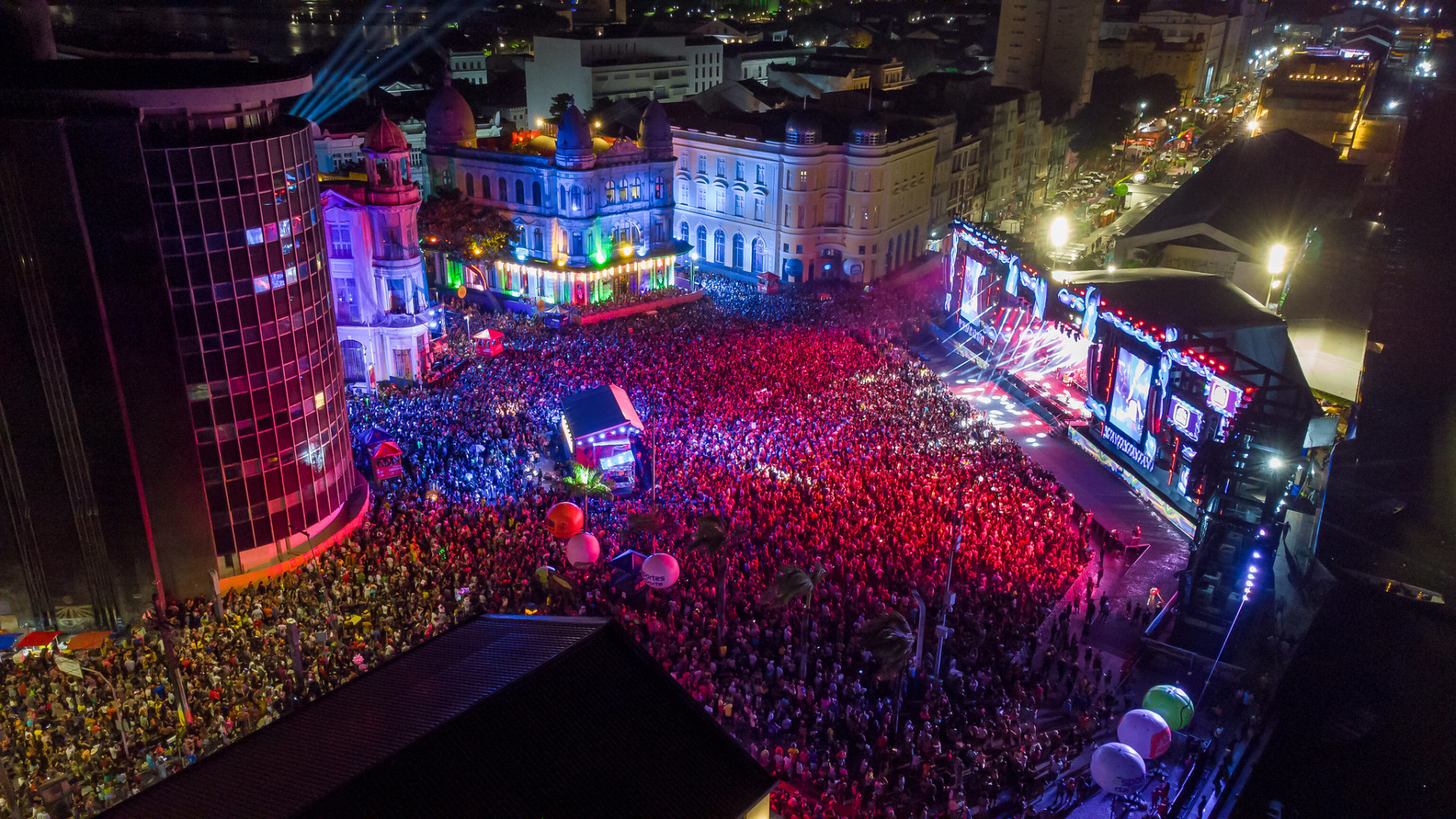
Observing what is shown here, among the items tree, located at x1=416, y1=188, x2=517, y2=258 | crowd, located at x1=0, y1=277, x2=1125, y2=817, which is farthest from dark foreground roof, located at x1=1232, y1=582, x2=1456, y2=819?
tree, located at x1=416, y1=188, x2=517, y2=258

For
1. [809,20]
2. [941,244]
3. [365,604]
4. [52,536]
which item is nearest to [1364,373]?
[941,244]

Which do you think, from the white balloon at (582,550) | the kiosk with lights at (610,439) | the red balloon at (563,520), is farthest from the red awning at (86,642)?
the kiosk with lights at (610,439)

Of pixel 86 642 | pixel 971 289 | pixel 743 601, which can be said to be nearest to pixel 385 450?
pixel 86 642

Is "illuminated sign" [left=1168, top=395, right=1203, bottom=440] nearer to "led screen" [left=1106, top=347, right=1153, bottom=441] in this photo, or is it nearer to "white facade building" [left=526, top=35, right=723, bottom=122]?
"led screen" [left=1106, top=347, right=1153, bottom=441]

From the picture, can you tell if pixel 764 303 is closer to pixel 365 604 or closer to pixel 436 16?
pixel 365 604

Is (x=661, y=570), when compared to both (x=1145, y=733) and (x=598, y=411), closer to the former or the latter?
(x=598, y=411)
